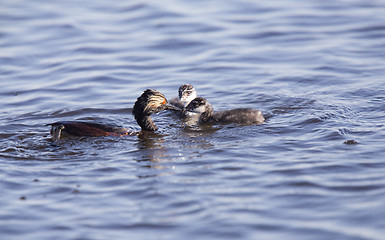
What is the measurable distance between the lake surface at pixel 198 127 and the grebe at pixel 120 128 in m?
0.16

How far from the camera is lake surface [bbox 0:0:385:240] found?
6473 millimetres

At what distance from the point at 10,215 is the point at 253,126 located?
14.8ft

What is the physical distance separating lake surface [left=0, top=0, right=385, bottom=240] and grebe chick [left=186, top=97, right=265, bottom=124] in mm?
160

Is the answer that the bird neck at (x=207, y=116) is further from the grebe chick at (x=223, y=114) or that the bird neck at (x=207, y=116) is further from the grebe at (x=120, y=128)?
the grebe at (x=120, y=128)

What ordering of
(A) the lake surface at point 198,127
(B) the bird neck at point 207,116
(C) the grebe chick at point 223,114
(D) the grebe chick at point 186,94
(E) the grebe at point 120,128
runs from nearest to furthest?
(A) the lake surface at point 198,127 < (E) the grebe at point 120,128 < (C) the grebe chick at point 223,114 < (B) the bird neck at point 207,116 < (D) the grebe chick at point 186,94

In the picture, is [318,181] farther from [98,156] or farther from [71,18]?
[71,18]

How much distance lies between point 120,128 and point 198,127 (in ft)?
4.88

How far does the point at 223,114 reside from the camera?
34.2 feet

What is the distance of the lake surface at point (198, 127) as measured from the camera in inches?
255

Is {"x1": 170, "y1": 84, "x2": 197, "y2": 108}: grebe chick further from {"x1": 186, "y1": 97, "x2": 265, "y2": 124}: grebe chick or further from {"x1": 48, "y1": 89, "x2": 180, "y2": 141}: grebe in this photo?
{"x1": 48, "y1": 89, "x2": 180, "y2": 141}: grebe

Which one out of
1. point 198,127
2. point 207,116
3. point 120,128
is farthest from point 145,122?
point 207,116

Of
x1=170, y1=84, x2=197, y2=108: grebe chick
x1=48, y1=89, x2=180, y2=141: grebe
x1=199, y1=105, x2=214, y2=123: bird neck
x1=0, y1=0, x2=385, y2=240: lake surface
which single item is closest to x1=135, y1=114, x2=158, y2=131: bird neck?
x1=48, y1=89, x2=180, y2=141: grebe

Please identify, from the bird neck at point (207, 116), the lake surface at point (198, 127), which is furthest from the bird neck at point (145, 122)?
the bird neck at point (207, 116)

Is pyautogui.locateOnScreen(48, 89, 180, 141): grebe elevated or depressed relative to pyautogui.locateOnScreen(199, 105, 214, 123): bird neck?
elevated
